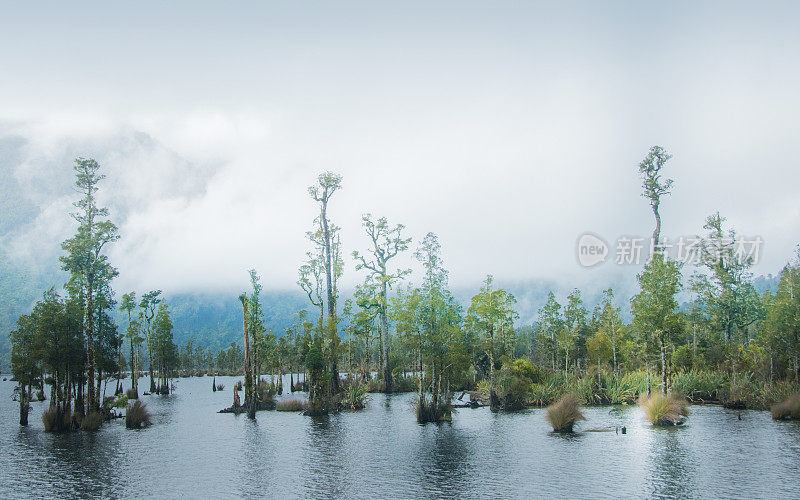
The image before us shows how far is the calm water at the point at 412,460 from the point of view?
1850 centimetres

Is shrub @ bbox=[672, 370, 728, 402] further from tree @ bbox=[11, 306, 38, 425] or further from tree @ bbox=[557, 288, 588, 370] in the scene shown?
tree @ bbox=[11, 306, 38, 425]

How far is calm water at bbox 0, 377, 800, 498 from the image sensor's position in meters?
18.5

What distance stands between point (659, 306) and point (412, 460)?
24371 mm

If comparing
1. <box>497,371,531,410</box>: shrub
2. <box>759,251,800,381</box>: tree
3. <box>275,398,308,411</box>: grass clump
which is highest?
<box>759,251,800,381</box>: tree

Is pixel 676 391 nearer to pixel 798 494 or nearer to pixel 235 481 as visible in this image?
pixel 798 494

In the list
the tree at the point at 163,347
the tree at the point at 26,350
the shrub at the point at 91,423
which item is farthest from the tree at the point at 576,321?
the tree at the point at 163,347

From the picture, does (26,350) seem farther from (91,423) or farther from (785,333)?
(785,333)

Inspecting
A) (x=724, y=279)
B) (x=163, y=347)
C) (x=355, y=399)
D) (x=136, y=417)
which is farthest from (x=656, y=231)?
(x=163, y=347)

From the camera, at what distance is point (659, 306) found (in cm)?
3831

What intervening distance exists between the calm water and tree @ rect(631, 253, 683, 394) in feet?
18.4

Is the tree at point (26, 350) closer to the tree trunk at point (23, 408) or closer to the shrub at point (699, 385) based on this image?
the tree trunk at point (23, 408)

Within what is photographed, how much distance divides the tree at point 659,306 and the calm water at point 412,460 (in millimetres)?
5622

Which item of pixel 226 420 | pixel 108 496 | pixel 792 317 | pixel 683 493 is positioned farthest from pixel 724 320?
pixel 108 496

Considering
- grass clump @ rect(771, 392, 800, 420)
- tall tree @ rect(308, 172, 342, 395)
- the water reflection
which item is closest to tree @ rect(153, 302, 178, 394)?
tall tree @ rect(308, 172, 342, 395)
